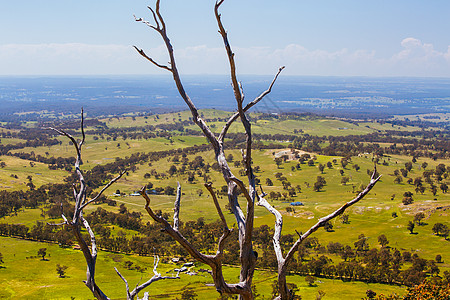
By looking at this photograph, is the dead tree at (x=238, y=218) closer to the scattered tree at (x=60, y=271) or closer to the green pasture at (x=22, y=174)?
the scattered tree at (x=60, y=271)

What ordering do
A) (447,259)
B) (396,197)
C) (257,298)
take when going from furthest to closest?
(396,197) < (447,259) < (257,298)

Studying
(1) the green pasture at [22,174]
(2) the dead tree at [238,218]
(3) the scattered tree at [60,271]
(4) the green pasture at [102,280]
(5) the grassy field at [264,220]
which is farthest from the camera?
(1) the green pasture at [22,174]

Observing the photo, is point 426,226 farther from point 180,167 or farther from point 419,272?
point 180,167

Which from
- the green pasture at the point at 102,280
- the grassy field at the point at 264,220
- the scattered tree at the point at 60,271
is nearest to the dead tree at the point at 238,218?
the grassy field at the point at 264,220

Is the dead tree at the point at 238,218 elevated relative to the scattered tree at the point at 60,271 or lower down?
elevated

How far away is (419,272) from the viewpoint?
60281 millimetres

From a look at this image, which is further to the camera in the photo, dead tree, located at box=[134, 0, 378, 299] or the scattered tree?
the scattered tree

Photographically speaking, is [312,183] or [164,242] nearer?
[164,242]

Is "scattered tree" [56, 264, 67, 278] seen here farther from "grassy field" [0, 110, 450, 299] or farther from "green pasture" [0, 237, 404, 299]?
"grassy field" [0, 110, 450, 299]

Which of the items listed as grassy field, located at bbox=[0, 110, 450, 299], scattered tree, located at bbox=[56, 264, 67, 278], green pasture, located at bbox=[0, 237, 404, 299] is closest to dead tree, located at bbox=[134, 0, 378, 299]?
grassy field, located at bbox=[0, 110, 450, 299]

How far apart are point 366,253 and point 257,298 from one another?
32707 mm

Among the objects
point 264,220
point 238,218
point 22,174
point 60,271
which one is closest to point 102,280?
point 60,271

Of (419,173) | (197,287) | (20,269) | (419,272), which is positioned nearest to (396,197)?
(419,173)

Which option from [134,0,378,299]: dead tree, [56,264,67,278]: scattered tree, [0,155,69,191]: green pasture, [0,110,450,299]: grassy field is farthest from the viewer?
[0,155,69,191]: green pasture
